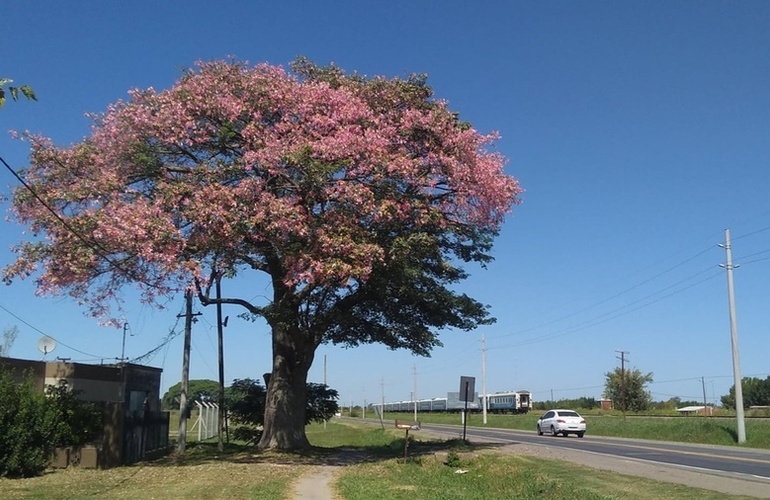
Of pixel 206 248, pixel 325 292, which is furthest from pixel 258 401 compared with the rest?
pixel 206 248

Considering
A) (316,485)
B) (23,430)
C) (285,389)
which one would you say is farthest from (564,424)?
(23,430)

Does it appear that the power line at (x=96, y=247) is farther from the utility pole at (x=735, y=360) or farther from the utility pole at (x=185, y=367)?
the utility pole at (x=735, y=360)

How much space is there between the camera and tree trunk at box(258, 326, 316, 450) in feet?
84.1

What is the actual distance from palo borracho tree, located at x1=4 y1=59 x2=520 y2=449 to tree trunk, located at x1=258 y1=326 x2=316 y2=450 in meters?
2.90

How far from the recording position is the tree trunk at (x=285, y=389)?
2562 cm

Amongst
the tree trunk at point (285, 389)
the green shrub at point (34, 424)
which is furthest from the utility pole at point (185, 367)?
the green shrub at point (34, 424)

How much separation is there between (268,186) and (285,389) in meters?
8.76

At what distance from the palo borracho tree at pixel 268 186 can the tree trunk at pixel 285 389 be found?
114 inches

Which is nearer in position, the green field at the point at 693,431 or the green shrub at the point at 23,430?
the green shrub at the point at 23,430

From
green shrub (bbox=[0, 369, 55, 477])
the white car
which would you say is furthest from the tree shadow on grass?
the white car

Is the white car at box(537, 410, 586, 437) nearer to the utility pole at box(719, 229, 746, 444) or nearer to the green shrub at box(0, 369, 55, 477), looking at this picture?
the utility pole at box(719, 229, 746, 444)

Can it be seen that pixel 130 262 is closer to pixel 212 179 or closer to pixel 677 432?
pixel 212 179

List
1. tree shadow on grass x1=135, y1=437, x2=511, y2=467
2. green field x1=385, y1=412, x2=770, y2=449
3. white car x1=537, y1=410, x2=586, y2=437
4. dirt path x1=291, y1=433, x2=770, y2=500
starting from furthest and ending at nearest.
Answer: white car x1=537, y1=410, x2=586, y2=437
green field x1=385, y1=412, x2=770, y2=449
tree shadow on grass x1=135, y1=437, x2=511, y2=467
dirt path x1=291, y1=433, x2=770, y2=500

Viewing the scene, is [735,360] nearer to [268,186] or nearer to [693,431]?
[693,431]
